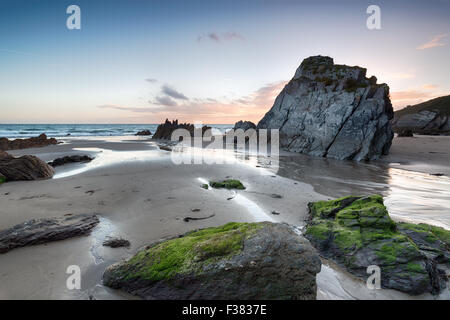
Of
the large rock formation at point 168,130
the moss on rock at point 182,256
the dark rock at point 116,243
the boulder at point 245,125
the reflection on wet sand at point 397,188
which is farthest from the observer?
the large rock formation at point 168,130

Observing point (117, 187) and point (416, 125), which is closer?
point (117, 187)

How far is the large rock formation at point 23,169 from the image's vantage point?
10.2 metres

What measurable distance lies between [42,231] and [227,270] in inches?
174

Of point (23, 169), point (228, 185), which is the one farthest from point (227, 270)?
point (23, 169)

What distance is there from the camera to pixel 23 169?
10.4 metres

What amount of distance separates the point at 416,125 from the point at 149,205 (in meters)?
76.8

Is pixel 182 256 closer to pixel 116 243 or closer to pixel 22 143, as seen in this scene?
pixel 116 243

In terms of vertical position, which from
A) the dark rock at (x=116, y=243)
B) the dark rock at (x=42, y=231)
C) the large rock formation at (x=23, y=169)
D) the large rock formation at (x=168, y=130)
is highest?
the large rock formation at (x=168, y=130)

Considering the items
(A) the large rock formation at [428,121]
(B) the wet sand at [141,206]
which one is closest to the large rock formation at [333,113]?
(B) the wet sand at [141,206]

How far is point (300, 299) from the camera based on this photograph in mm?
3062

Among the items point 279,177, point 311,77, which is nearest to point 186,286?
point 279,177

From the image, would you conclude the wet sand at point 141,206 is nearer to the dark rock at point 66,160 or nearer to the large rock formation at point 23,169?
the large rock formation at point 23,169

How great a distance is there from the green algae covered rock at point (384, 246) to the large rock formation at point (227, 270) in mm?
1326
